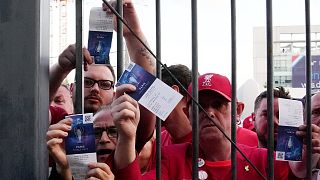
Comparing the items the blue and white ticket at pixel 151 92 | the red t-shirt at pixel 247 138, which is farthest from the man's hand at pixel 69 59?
the red t-shirt at pixel 247 138

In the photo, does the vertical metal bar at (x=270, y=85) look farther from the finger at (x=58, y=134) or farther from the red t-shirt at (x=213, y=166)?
the finger at (x=58, y=134)

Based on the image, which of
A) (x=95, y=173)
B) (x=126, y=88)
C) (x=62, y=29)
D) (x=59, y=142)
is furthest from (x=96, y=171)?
(x=62, y=29)

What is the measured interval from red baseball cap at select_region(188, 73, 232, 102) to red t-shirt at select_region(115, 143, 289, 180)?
26 cm

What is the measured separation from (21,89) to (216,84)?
1038 millimetres

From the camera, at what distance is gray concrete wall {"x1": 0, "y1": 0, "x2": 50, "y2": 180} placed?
4.47 feet

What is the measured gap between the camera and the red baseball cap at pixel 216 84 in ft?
7.14

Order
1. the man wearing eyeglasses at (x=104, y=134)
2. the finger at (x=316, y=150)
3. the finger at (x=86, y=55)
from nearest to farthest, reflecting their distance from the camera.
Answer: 1. the finger at (x=86, y=55)
2. the finger at (x=316, y=150)
3. the man wearing eyeglasses at (x=104, y=134)

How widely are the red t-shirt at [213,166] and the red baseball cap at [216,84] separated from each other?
26cm

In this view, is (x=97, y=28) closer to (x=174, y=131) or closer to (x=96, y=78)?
(x=96, y=78)

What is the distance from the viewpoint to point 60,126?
1.38m

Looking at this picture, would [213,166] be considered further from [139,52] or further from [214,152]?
[139,52]

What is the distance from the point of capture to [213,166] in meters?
2.11

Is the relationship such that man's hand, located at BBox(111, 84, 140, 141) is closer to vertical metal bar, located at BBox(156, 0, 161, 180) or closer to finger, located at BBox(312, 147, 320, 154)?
vertical metal bar, located at BBox(156, 0, 161, 180)

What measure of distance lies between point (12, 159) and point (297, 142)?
844mm
